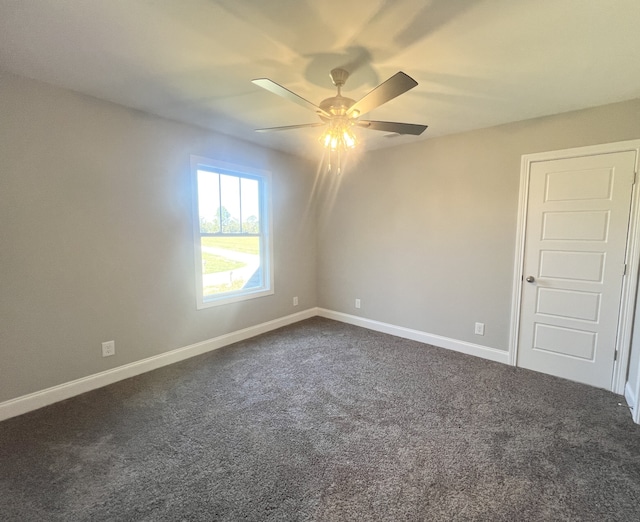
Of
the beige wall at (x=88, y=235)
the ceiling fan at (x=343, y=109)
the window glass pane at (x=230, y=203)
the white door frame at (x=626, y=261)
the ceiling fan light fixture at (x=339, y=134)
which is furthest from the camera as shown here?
the window glass pane at (x=230, y=203)

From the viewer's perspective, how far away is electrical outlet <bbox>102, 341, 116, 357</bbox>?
8.66ft

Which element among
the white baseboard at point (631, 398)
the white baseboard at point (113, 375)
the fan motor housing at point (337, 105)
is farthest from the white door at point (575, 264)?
the white baseboard at point (113, 375)

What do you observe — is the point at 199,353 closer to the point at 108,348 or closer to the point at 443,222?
the point at 108,348

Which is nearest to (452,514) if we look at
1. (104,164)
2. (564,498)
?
(564,498)

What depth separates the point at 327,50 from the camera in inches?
71.2

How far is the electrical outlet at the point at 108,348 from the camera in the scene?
264 cm

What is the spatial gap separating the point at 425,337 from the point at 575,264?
169cm

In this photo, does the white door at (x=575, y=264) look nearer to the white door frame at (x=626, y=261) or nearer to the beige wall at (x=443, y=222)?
the white door frame at (x=626, y=261)

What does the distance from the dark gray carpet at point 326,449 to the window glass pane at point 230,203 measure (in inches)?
65.6

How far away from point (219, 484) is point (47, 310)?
1.95 meters

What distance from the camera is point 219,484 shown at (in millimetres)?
A: 1614

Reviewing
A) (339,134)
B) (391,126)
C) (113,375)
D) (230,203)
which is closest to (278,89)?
(339,134)

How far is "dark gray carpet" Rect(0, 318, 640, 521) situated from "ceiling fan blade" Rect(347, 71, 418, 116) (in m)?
2.13

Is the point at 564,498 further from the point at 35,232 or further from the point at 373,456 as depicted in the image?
the point at 35,232
